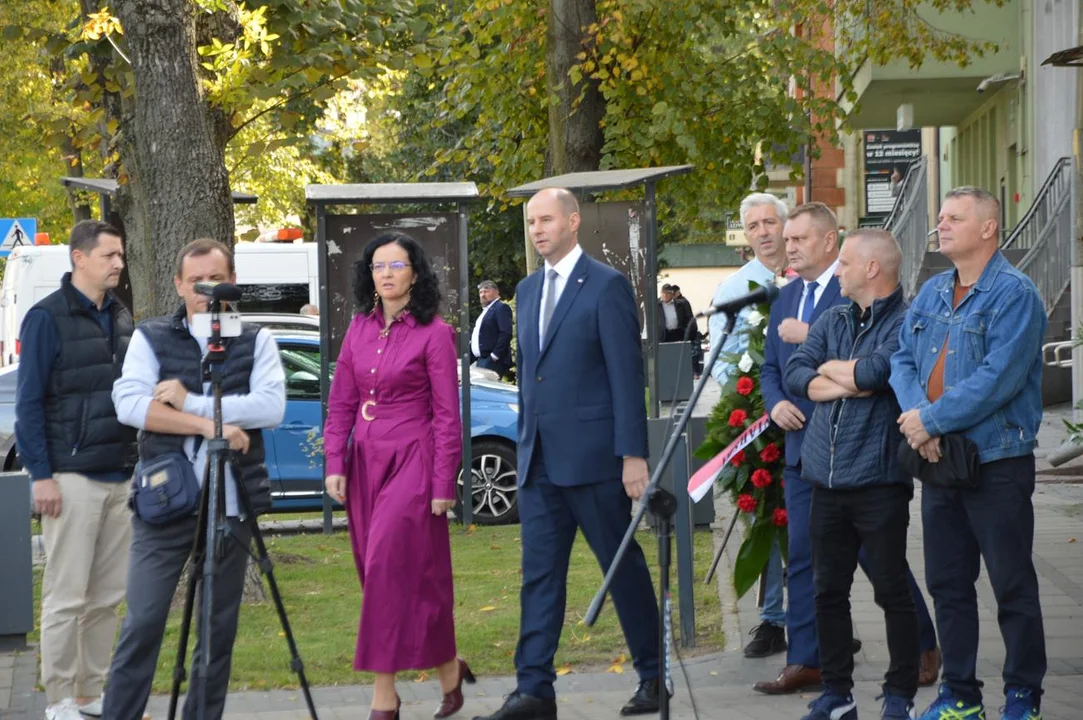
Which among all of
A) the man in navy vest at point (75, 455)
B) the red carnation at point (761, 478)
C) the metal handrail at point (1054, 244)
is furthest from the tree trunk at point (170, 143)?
the metal handrail at point (1054, 244)

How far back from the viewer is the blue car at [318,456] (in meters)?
13.5

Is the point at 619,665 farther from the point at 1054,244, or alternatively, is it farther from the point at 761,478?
the point at 1054,244

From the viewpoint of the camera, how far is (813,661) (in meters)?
7.05

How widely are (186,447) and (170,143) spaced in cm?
410

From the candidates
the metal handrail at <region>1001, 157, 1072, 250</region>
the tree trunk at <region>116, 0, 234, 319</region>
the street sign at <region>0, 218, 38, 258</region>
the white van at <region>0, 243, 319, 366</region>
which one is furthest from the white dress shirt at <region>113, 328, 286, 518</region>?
the street sign at <region>0, 218, 38, 258</region>

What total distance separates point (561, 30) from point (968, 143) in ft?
51.1

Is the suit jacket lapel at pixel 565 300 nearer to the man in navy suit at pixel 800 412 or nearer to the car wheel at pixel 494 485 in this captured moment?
the man in navy suit at pixel 800 412

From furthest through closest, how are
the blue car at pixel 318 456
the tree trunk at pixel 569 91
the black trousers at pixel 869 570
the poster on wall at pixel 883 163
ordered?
the poster on wall at pixel 883 163 → the tree trunk at pixel 569 91 → the blue car at pixel 318 456 → the black trousers at pixel 869 570

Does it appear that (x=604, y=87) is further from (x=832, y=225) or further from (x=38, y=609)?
(x=832, y=225)

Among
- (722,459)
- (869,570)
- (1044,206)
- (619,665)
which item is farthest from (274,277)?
(869,570)

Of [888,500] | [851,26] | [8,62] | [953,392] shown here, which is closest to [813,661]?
[888,500]

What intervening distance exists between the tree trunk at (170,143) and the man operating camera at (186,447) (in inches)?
145

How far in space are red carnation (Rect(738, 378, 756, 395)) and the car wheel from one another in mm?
5842

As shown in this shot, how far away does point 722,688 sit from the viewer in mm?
7242
